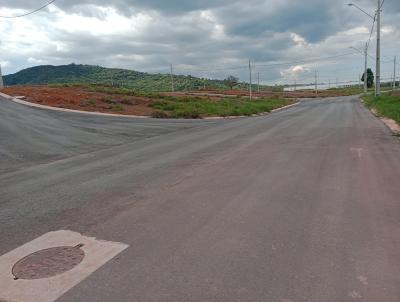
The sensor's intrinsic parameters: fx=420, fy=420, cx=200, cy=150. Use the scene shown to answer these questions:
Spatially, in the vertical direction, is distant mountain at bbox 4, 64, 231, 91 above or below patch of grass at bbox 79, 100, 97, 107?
above

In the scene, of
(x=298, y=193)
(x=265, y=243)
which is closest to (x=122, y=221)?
(x=265, y=243)

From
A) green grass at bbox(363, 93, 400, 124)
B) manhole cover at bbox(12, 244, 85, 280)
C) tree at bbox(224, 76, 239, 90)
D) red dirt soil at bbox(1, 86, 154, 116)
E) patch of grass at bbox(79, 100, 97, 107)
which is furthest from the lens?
tree at bbox(224, 76, 239, 90)

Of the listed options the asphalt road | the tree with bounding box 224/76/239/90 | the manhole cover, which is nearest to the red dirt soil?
the asphalt road

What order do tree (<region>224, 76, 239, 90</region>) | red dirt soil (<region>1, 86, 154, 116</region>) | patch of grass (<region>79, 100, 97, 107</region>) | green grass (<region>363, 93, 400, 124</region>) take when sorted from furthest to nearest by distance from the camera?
tree (<region>224, 76, 239, 90</region>) → patch of grass (<region>79, 100, 97, 107</region>) → red dirt soil (<region>1, 86, 154, 116</region>) → green grass (<region>363, 93, 400, 124</region>)

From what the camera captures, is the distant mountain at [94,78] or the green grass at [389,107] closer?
the green grass at [389,107]

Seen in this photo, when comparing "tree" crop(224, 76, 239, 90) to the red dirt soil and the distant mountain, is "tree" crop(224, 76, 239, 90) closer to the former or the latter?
the distant mountain

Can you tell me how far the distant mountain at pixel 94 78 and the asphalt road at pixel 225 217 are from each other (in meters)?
99.3

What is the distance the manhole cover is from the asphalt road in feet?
1.45

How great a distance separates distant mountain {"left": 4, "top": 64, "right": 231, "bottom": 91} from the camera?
11162cm

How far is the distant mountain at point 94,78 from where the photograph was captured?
112 meters

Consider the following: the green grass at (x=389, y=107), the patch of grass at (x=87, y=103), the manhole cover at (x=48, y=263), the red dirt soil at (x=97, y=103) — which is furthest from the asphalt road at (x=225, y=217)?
the patch of grass at (x=87, y=103)

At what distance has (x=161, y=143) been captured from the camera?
640 inches

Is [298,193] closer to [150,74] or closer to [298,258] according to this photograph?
[298,258]

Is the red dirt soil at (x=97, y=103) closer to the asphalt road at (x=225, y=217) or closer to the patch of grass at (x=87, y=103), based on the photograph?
the patch of grass at (x=87, y=103)
